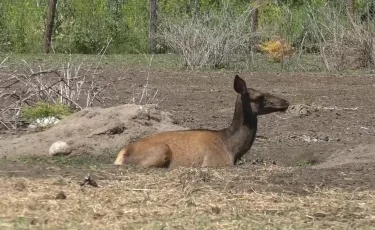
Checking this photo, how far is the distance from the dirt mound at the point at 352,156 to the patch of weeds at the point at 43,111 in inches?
163

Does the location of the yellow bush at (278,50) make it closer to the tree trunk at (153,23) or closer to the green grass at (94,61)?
the green grass at (94,61)

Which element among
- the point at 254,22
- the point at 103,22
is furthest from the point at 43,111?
the point at 103,22

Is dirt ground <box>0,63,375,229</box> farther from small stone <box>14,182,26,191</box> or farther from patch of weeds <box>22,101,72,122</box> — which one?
patch of weeds <box>22,101,72,122</box>

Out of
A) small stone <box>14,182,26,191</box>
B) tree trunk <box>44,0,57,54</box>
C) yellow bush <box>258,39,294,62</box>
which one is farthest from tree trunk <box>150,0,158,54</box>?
small stone <box>14,182,26,191</box>

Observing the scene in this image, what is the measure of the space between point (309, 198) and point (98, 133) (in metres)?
4.72

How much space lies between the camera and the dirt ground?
9570 mm

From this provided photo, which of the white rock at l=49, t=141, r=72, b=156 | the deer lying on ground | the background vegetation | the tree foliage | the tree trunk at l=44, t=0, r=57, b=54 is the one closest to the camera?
the deer lying on ground

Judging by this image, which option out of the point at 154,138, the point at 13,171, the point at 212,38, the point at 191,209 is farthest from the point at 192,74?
the point at 191,209

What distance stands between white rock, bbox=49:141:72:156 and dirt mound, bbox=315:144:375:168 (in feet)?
9.65

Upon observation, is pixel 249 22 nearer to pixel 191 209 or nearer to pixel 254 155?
pixel 254 155

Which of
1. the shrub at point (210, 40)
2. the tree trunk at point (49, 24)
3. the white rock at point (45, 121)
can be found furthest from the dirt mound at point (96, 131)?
the tree trunk at point (49, 24)

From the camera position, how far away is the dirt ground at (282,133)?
9.57 metres

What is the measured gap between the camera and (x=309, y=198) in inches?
347

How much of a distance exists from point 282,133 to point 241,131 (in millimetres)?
1916
